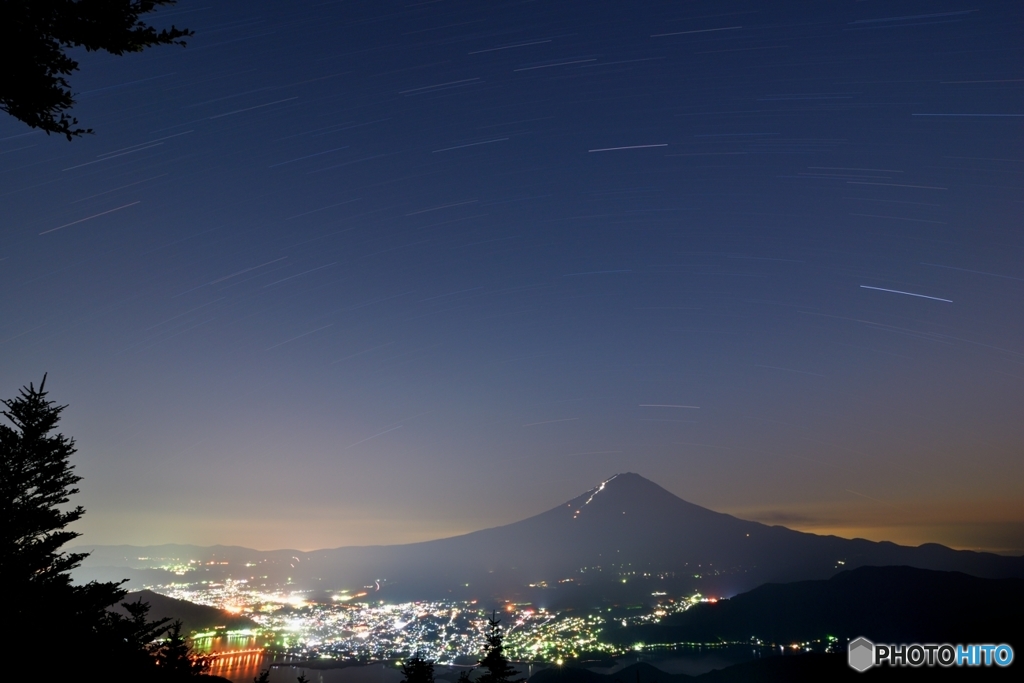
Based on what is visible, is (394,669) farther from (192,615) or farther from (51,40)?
(51,40)

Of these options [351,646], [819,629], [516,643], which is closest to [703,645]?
[819,629]

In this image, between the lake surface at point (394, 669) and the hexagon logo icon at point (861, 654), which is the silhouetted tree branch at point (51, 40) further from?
the lake surface at point (394, 669)

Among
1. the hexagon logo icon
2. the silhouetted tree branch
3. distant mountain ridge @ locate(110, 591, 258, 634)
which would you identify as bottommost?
distant mountain ridge @ locate(110, 591, 258, 634)

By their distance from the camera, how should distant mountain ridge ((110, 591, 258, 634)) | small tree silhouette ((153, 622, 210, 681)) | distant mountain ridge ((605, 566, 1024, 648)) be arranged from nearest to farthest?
small tree silhouette ((153, 622, 210, 681))
distant mountain ridge ((110, 591, 258, 634))
distant mountain ridge ((605, 566, 1024, 648))

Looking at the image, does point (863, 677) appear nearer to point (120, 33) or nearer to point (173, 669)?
point (173, 669)

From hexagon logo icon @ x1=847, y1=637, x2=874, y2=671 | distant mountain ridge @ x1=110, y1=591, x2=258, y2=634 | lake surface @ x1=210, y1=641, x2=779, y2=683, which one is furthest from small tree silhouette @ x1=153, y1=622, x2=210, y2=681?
distant mountain ridge @ x1=110, y1=591, x2=258, y2=634

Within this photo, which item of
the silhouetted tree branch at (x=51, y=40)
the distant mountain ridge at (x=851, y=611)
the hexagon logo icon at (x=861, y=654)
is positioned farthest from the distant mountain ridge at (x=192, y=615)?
the silhouetted tree branch at (x=51, y=40)

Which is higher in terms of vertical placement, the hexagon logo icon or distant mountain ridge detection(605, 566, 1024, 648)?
the hexagon logo icon

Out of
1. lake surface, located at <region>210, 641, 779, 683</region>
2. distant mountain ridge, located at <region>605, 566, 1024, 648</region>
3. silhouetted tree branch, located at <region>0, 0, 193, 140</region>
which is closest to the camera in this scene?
silhouetted tree branch, located at <region>0, 0, 193, 140</region>

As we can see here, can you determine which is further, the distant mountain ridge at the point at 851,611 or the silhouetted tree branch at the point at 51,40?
the distant mountain ridge at the point at 851,611

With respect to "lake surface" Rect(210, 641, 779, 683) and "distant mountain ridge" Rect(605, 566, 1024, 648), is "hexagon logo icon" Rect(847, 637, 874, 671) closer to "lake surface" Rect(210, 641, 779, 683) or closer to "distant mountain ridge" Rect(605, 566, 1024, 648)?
"lake surface" Rect(210, 641, 779, 683)
